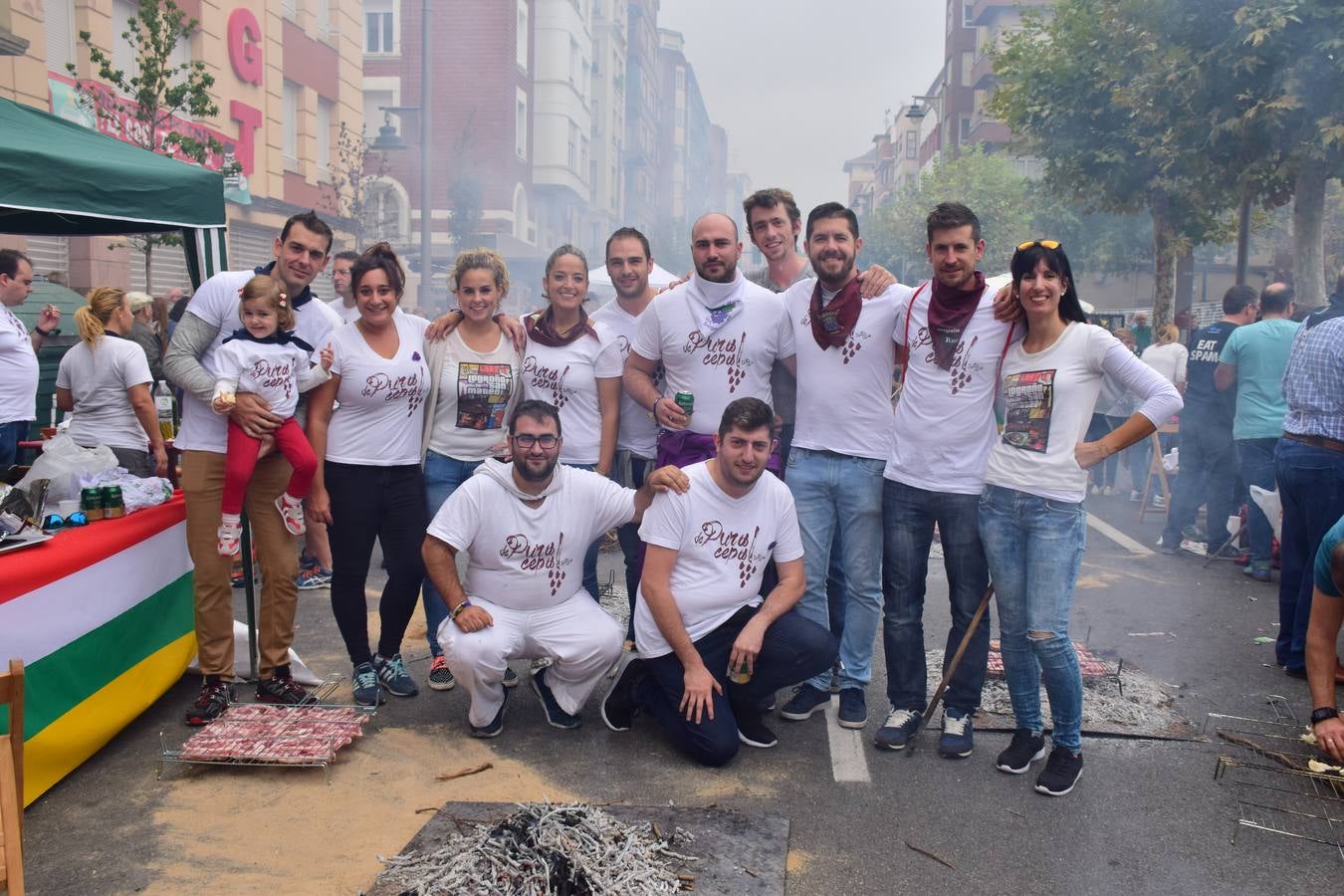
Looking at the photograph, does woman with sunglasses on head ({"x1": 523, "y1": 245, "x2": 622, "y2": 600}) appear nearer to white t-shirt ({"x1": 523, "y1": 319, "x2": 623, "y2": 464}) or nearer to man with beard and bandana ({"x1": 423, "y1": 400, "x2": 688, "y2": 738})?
white t-shirt ({"x1": 523, "y1": 319, "x2": 623, "y2": 464})

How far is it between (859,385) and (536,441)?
134 centimetres

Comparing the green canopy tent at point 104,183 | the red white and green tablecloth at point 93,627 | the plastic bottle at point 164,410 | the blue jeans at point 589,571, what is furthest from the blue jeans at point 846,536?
the plastic bottle at point 164,410

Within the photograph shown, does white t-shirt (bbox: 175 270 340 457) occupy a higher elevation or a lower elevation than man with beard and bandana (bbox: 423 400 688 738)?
higher

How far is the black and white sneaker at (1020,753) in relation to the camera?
4137mm

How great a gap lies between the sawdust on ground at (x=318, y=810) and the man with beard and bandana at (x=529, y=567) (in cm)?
37

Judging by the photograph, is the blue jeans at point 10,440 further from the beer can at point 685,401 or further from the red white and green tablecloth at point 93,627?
the beer can at point 685,401

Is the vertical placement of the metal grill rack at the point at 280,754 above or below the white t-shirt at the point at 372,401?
below

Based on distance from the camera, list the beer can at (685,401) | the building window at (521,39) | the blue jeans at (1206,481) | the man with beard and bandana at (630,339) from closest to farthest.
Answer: the beer can at (685,401) → the man with beard and bandana at (630,339) → the blue jeans at (1206,481) → the building window at (521,39)

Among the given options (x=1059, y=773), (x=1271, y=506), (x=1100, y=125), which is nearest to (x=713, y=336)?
(x=1059, y=773)

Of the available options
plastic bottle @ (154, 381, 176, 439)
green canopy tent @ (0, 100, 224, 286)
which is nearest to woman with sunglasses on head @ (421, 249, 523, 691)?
green canopy tent @ (0, 100, 224, 286)

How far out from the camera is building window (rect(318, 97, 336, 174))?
77.7 ft

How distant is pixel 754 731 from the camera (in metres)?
4.45

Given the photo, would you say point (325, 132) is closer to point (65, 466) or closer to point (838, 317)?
point (65, 466)

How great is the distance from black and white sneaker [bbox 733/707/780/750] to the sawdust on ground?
2.74 feet
